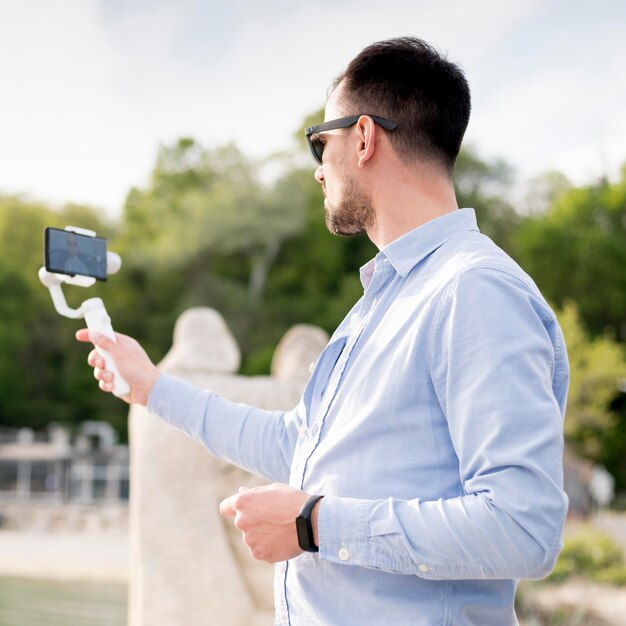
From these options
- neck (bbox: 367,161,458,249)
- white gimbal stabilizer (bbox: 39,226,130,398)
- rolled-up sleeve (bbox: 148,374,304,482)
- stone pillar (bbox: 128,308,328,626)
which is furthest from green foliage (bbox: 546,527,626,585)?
neck (bbox: 367,161,458,249)

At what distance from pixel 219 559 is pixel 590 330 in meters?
31.5

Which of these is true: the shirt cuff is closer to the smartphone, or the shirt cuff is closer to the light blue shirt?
the light blue shirt

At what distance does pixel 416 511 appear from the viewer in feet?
4.42

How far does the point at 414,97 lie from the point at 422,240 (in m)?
0.24

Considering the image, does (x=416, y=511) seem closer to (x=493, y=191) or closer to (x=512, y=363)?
(x=512, y=363)

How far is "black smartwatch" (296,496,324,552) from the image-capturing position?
1.40 meters

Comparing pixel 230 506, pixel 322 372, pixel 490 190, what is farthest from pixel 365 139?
pixel 490 190

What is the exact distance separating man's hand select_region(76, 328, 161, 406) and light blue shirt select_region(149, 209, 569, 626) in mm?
481

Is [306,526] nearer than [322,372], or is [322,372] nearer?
[306,526]

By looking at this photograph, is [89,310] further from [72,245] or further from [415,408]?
[415,408]

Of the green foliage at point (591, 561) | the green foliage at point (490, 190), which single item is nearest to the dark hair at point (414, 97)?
the green foliage at point (591, 561)

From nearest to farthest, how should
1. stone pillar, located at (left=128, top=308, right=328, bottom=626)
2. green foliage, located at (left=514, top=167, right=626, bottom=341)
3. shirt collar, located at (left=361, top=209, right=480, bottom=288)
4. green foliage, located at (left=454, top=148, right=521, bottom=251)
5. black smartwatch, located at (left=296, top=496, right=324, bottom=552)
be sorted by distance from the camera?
black smartwatch, located at (left=296, top=496, right=324, bottom=552) < shirt collar, located at (left=361, top=209, right=480, bottom=288) < stone pillar, located at (left=128, top=308, right=328, bottom=626) < green foliage, located at (left=514, top=167, right=626, bottom=341) < green foliage, located at (left=454, top=148, right=521, bottom=251)

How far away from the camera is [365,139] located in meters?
1.63

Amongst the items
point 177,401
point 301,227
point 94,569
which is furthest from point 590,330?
point 177,401
